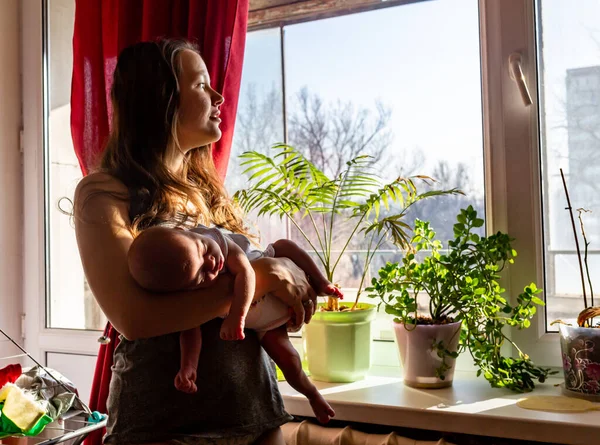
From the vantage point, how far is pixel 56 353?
8.19 ft

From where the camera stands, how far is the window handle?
1.84 metres

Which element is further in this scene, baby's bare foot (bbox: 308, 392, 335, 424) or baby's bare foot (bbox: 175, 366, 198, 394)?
baby's bare foot (bbox: 308, 392, 335, 424)

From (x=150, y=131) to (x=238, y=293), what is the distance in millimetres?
444

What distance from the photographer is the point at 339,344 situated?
5.80 ft

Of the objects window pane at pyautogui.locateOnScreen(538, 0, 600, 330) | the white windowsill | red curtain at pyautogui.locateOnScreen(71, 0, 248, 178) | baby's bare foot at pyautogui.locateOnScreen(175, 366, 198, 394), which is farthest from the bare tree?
baby's bare foot at pyautogui.locateOnScreen(175, 366, 198, 394)

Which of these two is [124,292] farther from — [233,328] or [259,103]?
[259,103]

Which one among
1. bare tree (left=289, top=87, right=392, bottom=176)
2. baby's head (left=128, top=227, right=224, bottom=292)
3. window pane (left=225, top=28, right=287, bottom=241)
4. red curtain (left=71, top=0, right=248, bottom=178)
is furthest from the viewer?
window pane (left=225, top=28, right=287, bottom=241)

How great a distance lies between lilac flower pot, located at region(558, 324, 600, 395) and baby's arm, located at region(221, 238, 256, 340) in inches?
37.4

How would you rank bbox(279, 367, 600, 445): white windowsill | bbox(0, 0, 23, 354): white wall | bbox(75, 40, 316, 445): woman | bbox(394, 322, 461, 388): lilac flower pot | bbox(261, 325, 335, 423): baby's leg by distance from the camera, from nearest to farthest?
bbox(75, 40, 316, 445): woman → bbox(261, 325, 335, 423): baby's leg → bbox(279, 367, 600, 445): white windowsill → bbox(394, 322, 461, 388): lilac flower pot → bbox(0, 0, 23, 354): white wall

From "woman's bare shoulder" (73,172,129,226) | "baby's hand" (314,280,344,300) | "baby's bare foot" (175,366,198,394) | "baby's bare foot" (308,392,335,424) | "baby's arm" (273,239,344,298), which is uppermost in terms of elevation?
"woman's bare shoulder" (73,172,129,226)

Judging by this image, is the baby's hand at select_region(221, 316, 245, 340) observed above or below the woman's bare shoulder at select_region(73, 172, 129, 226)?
below

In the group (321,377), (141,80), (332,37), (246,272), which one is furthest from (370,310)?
(332,37)

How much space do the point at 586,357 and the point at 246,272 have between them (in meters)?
0.99

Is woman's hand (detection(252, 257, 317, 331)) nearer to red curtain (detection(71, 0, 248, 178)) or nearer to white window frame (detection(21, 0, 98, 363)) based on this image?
red curtain (detection(71, 0, 248, 178))
